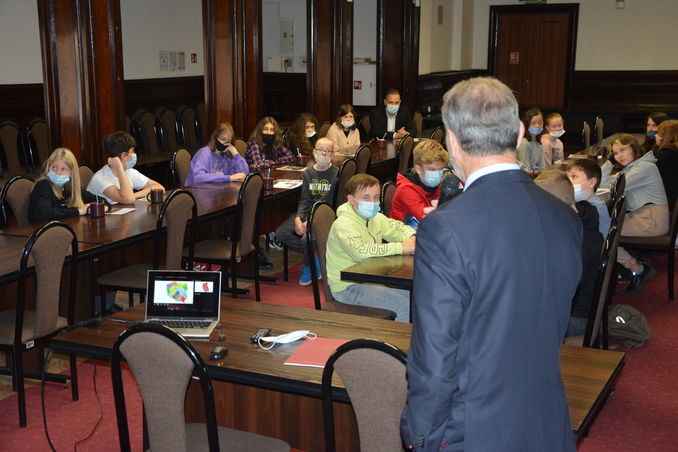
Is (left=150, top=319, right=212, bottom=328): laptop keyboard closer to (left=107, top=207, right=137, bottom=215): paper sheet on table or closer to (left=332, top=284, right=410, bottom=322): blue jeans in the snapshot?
(left=332, top=284, right=410, bottom=322): blue jeans

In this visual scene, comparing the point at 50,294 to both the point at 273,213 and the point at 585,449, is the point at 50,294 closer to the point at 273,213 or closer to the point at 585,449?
the point at 585,449

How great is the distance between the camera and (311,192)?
237 inches

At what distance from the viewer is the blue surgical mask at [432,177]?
516 centimetres

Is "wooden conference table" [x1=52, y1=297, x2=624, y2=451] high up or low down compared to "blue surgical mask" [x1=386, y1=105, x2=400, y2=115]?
down

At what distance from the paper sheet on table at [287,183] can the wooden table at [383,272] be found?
7.55 ft

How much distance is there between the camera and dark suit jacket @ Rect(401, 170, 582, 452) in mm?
1688

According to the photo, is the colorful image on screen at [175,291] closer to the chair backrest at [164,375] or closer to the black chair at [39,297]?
the chair backrest at [164,375]

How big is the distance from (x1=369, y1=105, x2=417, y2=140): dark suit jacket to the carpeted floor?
5476 mm

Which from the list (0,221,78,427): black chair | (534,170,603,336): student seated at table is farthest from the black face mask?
(534,170,603,336): student seated at table

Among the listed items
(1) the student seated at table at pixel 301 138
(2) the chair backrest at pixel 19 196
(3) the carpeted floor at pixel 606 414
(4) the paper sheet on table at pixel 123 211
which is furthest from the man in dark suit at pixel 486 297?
(1) the student seated at table at pixel 301 138

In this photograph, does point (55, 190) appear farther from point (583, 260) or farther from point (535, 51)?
point (535, 51)

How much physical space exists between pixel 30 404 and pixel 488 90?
3.18 m

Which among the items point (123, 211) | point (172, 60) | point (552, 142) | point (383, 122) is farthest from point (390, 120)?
point (123, 211)

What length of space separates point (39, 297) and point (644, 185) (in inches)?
176
